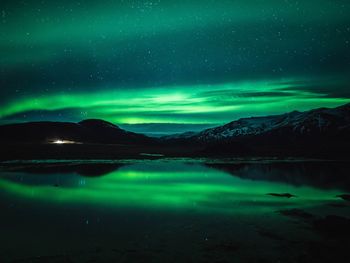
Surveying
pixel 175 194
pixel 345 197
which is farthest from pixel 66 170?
pixel 345 197

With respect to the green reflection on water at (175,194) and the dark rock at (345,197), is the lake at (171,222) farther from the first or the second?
the dark rock at (345,197)

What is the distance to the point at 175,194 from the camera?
24391mm

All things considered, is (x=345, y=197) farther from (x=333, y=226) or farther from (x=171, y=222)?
(x=171, y=222)

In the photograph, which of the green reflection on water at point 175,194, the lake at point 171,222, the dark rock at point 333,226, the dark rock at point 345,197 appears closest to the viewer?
the lake at point 171,222

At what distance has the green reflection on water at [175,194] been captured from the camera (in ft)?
66.2

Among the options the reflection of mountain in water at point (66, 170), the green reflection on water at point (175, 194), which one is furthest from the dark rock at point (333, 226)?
the reflection of mountain in water at point (66, 170)

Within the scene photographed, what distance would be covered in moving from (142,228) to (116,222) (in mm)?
1596

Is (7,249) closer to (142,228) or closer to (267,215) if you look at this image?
(142,228)

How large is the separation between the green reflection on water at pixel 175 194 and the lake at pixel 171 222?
0.06 meters

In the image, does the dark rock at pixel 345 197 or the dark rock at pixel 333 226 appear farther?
the dark rock at pixel 345 197

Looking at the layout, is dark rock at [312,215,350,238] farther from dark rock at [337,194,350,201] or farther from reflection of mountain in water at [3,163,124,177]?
reflection of mountain in water at [3,163,124,177]

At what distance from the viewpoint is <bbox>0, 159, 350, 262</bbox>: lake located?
451 inches

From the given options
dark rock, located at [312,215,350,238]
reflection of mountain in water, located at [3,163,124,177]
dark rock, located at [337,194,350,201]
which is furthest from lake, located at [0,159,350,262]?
reflection of mountain in water, located at [3,163,124,177]

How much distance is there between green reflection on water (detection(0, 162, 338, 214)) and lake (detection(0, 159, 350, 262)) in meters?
0.06
